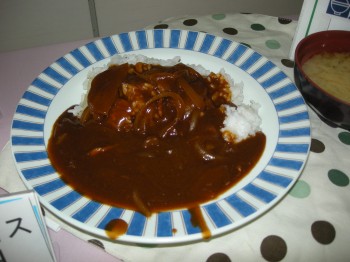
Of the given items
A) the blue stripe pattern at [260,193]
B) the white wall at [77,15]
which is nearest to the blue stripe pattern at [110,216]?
the blue stripe pattern at [260,193]

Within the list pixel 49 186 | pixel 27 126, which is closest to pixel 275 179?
pixel 49 186

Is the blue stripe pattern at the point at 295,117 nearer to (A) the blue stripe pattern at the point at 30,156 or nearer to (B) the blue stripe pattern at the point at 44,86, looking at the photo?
(A) the blue stripe pattern at the point at 30,156

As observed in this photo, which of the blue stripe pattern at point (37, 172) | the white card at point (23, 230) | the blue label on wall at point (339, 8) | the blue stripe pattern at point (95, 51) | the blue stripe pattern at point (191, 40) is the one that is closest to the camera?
the white card at point (23, 230)

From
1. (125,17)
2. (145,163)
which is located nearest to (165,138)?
(145,163)

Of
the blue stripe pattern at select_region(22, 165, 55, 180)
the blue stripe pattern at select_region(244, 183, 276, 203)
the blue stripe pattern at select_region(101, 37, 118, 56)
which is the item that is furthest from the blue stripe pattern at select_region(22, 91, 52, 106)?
the blue stripe pattern at select_region(244, 183, 276, 203)

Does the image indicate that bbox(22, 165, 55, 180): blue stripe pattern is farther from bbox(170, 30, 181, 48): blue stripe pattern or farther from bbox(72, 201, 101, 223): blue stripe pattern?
bbox(170, 30, 181, 48): blue stripe pattern

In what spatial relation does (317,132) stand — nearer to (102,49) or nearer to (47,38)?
(102,49)
